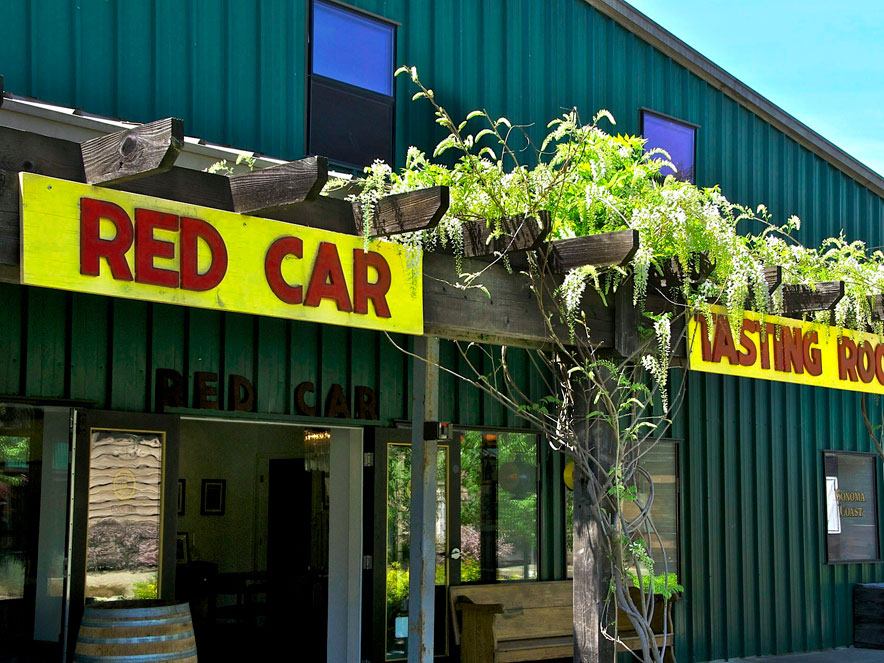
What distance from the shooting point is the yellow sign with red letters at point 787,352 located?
655 cm

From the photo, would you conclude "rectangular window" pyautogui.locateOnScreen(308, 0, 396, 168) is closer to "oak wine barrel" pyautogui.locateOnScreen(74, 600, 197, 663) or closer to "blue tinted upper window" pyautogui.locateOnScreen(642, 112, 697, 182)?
"blue tinted upper window" pyautogui.locateOnScreen(642, 112, 697, 182)

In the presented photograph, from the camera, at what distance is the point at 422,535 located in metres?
5.77

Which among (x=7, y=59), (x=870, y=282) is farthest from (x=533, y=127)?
(x=7, y=59)

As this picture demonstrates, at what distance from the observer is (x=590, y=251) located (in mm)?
5422

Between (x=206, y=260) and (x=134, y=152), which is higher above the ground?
(x=134, y=152)

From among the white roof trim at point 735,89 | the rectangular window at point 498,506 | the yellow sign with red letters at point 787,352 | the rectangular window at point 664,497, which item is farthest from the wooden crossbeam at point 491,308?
the white roof trim at point 735,89

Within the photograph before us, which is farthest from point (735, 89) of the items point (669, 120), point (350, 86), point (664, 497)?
point (350, 86)

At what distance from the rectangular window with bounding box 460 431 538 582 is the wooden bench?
0.48 ft

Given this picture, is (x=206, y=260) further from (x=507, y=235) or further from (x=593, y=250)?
(x=593, y=250)

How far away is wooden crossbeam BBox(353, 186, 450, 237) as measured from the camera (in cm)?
460

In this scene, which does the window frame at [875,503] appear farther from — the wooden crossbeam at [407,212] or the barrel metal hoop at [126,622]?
the wooden crossbeam at [407,212]

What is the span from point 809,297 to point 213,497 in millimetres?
8420

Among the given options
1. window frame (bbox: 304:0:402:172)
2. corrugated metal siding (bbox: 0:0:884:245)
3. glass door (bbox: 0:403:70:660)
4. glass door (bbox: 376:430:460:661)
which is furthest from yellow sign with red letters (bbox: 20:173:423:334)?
glass door (bbox: 376:430:460:661)

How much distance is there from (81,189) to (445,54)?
4.90 m
